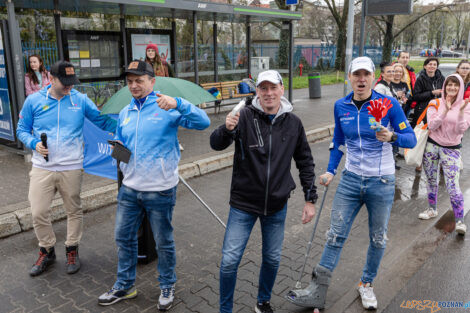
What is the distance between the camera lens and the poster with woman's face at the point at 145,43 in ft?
35.4

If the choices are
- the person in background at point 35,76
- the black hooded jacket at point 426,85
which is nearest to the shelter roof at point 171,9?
the person in background at point 35,76

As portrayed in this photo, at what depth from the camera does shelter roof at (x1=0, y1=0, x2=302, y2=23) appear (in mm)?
8664

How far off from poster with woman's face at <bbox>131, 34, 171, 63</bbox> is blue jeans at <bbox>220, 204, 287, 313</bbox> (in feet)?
28.1

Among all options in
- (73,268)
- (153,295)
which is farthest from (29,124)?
(153,295)

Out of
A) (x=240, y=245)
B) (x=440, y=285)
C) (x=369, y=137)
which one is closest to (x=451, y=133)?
(x=440, y=285)

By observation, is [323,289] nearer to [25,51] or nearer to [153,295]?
[153,295]

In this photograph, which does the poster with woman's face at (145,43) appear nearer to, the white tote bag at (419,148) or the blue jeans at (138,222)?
the white tote bag at (419,148)

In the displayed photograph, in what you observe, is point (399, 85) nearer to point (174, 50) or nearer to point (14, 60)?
point (174, 50)

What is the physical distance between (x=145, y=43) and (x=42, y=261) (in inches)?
313

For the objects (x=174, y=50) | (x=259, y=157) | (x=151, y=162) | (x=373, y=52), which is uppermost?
(x=373, y=52)

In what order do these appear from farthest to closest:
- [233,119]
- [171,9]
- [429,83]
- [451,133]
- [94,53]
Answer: [171,9] < [94,53] < [429,83] < [451,133] < [233,119]

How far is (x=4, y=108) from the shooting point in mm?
7891

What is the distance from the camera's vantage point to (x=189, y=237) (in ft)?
16.3

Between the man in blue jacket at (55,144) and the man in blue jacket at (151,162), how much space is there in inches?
30.7
